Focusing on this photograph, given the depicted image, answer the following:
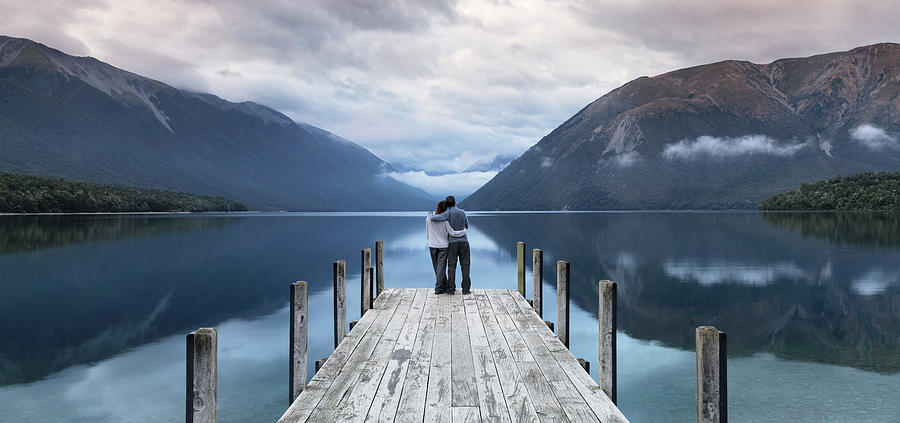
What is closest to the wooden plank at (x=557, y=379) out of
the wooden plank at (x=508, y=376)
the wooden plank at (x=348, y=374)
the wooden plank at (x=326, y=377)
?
the wooden plank at (x=508, y=376)

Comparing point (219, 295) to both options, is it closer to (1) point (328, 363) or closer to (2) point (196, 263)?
(2) point (196, 263)

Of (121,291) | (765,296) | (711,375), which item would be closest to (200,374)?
(711,375)

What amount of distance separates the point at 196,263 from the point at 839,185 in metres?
158

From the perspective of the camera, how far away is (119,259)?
37156mm

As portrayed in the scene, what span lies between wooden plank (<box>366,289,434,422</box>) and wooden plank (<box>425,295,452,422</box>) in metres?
0.38

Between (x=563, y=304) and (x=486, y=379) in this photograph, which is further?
(x=563, y=304)

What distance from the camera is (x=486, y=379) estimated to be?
746 cm

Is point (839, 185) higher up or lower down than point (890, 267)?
higher up

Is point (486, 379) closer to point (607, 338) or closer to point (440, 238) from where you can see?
point (607, 338)

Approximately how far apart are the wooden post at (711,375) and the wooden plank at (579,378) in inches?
33.2

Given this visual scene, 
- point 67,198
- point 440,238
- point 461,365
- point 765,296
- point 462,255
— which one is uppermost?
point 67,198

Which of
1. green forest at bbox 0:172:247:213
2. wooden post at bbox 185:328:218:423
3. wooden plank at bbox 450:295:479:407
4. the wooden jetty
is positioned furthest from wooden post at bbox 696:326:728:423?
green forest at bbox 0:172:247:213

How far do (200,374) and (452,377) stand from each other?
3.29m

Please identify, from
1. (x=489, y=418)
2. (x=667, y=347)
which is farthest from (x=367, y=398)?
(x=667, y=347)
